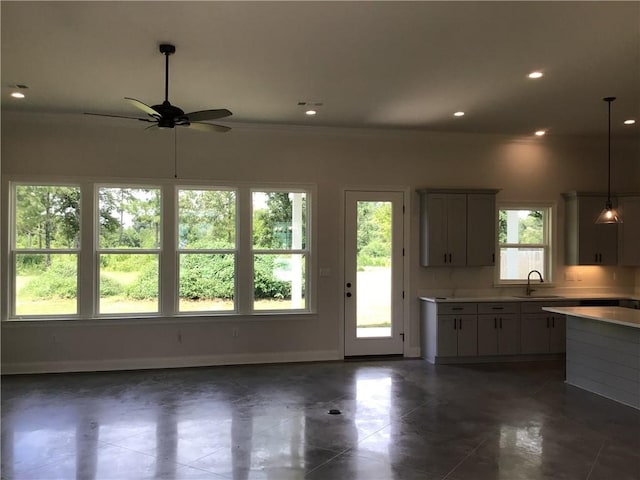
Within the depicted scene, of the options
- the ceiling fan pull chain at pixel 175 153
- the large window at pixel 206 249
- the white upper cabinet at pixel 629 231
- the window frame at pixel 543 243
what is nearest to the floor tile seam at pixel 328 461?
the large window at pixel 206 249

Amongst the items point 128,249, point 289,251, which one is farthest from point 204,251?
point 289,251

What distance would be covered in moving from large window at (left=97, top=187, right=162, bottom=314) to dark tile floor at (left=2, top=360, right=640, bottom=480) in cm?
90

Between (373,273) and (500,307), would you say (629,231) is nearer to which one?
(500,307)

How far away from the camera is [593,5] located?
3244 millimetres

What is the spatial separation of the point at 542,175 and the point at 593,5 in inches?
171

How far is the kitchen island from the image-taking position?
4.71m

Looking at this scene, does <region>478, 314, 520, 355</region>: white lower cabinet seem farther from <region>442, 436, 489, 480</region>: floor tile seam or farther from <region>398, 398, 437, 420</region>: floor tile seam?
<region>442, 436, 489, 480</region>: floor tile seam

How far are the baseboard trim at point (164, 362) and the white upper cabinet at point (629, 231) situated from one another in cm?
436

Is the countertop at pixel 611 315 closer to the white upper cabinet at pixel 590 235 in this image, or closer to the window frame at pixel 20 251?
the white upper cabinet at pixel 590 235

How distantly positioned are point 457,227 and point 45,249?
5311 mm

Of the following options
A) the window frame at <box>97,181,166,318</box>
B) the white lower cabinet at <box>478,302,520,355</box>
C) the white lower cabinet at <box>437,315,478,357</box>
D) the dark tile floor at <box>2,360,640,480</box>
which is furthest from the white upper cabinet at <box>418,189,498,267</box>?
the window frame at <box>97,181,166,318</box>

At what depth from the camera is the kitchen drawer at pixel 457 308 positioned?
21.1 ft

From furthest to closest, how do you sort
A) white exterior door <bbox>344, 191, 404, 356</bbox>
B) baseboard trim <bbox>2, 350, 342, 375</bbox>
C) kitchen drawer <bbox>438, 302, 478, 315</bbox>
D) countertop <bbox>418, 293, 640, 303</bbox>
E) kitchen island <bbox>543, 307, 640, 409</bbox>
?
white exterior door <bbox>344, 191, 404, 356</bbox> < countertop <bbox>418, 293, 640, 303</bbox> < kitchen drawer <bbox>438, 302, 478, 315</bbox> < baseboard trim <bbox>2, 350, 342, 375</bbox> < kitchen island <bbox>543, 307, 640, 409</bbox>

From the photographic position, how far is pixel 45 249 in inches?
239
